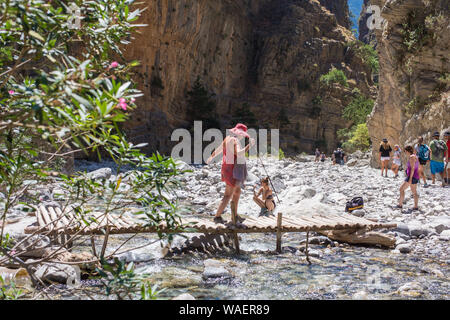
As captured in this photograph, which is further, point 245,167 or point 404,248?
point 404,248

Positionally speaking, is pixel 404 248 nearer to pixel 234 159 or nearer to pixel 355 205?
pixel 355 205

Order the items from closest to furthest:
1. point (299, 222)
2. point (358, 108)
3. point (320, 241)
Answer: point (299, 222) < point (320, 241) < point (358, 108)

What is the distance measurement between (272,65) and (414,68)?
94.7 feet

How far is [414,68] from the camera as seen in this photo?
15891 mm

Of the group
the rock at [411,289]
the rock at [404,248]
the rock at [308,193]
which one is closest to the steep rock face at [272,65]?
the rock at [308,193]

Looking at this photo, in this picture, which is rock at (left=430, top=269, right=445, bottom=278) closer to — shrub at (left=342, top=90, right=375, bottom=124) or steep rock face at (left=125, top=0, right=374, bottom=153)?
steep rock face at (left=125, top=0, right=374, bottom=153)

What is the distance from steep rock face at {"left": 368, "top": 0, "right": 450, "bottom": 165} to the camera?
47.4ft

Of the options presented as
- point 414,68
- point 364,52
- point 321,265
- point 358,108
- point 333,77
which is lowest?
point 321,265

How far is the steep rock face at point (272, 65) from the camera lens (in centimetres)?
3462

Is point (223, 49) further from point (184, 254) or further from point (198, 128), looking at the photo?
point (184, 254)

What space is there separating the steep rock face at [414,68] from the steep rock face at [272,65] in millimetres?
18494

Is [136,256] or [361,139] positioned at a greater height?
[361,139]

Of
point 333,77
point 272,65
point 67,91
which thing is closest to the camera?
point 67,91

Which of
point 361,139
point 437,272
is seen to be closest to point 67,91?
point 437,272
